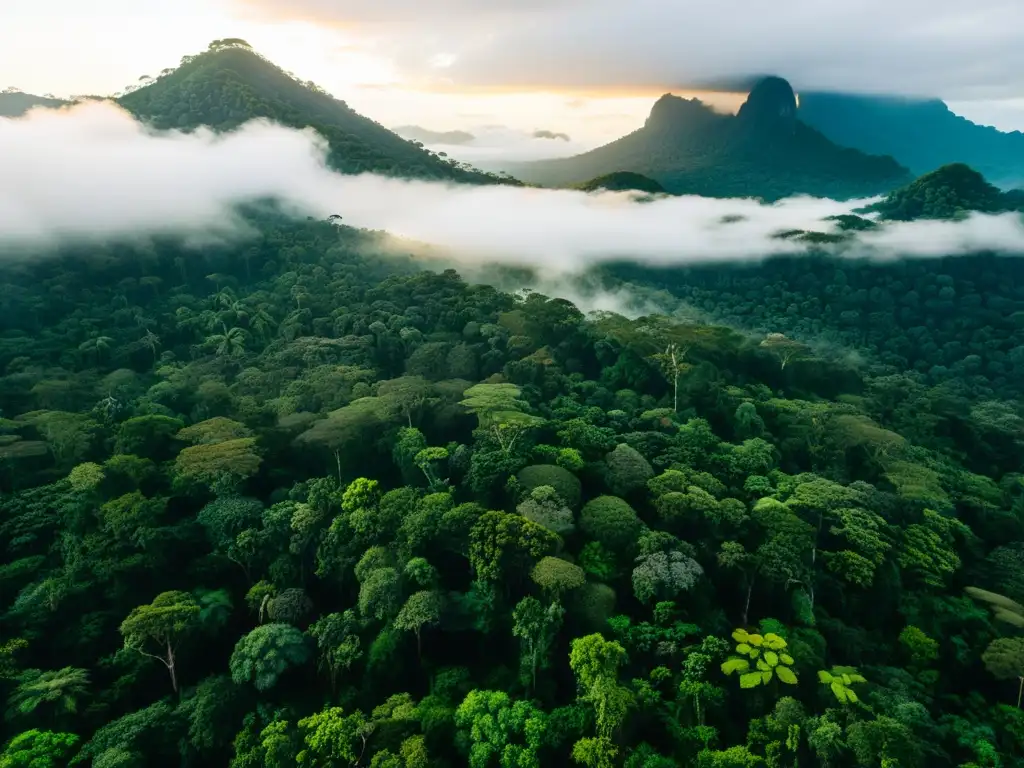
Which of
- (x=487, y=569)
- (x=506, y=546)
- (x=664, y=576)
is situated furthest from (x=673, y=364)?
(x=487, y=569)

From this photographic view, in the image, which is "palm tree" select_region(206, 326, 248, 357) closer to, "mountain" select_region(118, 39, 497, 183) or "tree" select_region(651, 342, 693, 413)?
"tree" select_region(651, 342, 693, 413)

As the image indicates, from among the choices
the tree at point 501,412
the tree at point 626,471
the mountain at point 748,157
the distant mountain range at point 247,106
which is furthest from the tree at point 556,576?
the mountain at point 748,157

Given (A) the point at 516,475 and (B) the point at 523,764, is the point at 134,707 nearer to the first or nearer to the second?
(B) the point at 523,764

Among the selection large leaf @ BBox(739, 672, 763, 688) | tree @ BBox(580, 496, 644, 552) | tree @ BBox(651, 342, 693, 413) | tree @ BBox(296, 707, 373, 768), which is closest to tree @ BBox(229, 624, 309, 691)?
tree @ BBox(296, 707, 373, 768)

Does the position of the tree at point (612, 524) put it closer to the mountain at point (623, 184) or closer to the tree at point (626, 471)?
the tree at point (626, 471)

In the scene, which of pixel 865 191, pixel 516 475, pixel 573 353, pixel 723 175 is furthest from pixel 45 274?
pixel 865 191
